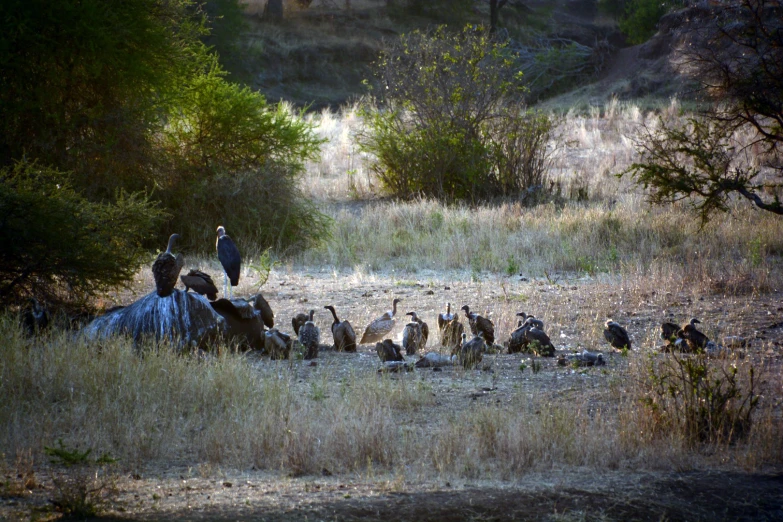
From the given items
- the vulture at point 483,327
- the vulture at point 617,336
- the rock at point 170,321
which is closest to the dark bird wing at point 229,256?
the rock at point 170,321

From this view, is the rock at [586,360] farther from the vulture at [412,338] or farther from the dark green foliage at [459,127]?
the dark green foliage at [459,127]

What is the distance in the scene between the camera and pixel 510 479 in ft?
17.0

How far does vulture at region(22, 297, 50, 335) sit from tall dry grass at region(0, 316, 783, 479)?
3.24ft

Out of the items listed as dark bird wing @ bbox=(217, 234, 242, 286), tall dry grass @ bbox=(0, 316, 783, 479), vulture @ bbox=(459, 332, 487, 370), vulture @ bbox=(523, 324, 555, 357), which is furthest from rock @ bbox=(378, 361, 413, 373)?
dark bird wing @ bbox=(217, 234, 242, 286)

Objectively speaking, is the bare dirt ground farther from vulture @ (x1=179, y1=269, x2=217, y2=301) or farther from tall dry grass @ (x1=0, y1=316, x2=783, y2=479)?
vulture @ (x1=179, y1=269, x2=217, y2=301)

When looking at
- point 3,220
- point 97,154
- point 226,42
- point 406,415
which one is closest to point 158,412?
point 406,415

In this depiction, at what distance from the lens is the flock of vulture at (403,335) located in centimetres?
791

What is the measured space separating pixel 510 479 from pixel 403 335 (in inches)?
142

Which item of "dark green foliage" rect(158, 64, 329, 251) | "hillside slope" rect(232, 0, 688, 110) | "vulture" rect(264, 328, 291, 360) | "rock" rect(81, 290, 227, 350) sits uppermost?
"hillside slope" rect(232, 0, 688, 110)

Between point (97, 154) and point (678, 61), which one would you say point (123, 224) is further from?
point (678, 61)

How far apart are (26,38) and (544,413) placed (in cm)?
976

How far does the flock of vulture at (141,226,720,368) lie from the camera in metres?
7.91

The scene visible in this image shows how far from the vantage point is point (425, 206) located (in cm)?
1723

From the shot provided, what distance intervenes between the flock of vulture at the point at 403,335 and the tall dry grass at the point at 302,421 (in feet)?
2.33
